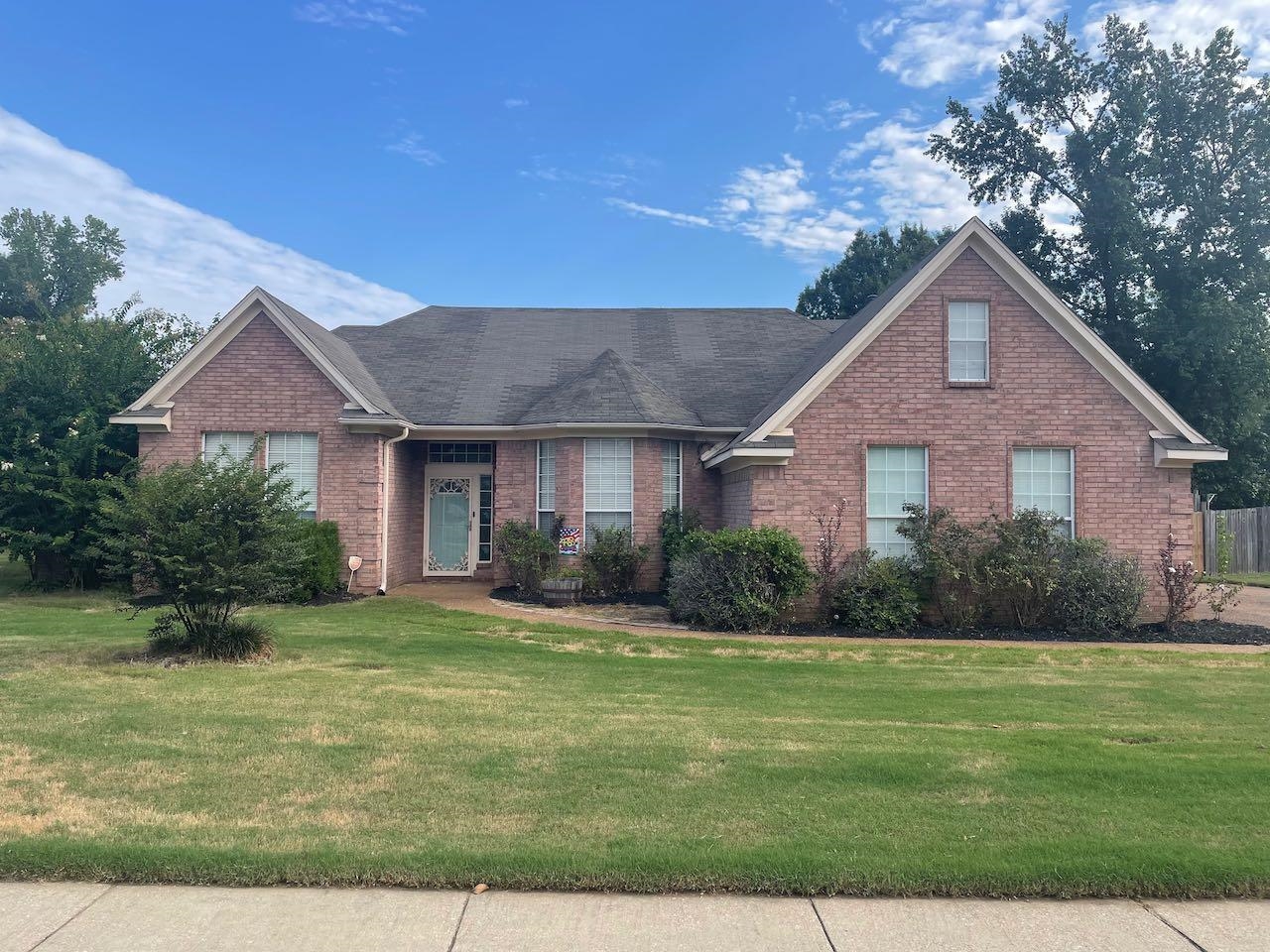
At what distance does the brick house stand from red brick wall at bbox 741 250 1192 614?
36mm

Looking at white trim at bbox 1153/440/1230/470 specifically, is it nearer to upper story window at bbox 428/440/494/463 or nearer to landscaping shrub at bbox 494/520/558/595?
landscaping shrub at bbox 494/520/558/595

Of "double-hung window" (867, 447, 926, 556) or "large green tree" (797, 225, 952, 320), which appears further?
"large green tree" (797, 225, 952, 320)

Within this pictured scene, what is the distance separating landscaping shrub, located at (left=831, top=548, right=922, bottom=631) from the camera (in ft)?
43.3

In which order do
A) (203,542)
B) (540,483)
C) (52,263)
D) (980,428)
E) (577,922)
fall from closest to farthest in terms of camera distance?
(577,922) → (203,542) → (980,428) → (540,483) → (52,263)

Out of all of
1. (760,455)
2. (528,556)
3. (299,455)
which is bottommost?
(528,556)

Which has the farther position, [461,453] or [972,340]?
[461,453]

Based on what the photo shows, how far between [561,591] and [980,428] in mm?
7889

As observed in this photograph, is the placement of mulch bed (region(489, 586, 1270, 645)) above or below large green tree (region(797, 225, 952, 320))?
below

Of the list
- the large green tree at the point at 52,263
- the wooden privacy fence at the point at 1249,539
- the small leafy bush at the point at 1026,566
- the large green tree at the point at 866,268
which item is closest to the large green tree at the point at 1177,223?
the wooden privacy fence at the point at 1249,539

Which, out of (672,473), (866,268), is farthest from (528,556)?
(866,268)

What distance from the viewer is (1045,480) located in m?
14.4

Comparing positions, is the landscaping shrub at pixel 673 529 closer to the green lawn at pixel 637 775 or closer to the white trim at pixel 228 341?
the white trim at pixel 228 341

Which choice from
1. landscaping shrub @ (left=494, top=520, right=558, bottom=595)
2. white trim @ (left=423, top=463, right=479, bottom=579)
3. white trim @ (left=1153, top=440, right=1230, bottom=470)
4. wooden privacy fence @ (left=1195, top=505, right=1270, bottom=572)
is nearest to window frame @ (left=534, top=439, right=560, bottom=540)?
landscaping shrub @ (left=494, top=520, right=558, bottom=595)

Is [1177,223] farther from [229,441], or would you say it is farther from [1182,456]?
[229,441]
